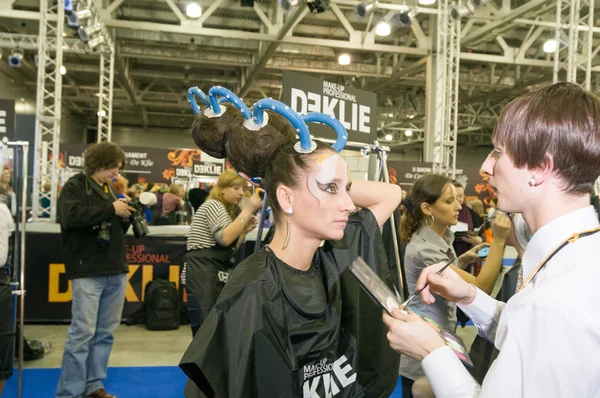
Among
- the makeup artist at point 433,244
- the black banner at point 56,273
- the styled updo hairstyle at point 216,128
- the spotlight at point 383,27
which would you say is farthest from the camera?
the spotlight at point 383,27

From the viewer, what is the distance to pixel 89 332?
298 centimetres

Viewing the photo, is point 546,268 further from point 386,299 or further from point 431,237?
point 431,237

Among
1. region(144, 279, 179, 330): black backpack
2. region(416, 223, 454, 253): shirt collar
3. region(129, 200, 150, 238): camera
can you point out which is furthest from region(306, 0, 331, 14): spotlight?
region(416, 223, 454, 253): shirt collar

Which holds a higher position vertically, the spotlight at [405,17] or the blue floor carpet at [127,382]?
the spotlight at [405,17]

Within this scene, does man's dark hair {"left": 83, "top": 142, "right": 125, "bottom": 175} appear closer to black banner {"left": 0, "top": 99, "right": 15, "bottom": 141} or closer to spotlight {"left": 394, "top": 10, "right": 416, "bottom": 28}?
black banner {"left": 0, "top": 99, "right": 15, "bottom": 141}

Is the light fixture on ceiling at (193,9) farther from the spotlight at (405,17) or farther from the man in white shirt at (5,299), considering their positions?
the man in white shirt at (5,299)

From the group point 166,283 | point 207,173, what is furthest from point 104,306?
point 207,173

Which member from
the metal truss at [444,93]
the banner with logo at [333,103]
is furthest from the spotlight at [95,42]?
the banner with logo at [333,103]

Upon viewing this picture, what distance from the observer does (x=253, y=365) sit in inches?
48.4

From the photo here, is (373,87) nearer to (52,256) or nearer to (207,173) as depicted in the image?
(207,173)

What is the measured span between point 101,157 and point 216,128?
1.77 m

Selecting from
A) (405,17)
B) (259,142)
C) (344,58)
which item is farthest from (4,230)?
(344,58)

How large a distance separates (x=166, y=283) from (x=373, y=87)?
392 inches

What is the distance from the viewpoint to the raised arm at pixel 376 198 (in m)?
1.64
